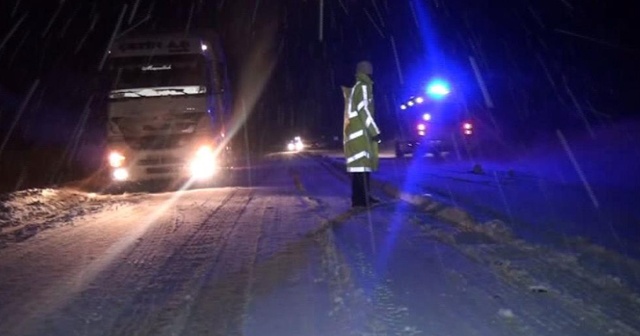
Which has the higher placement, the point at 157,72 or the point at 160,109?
the point at 157,72

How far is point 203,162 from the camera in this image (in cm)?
1686

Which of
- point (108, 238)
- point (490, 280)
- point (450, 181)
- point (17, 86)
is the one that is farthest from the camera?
point (17, 86)

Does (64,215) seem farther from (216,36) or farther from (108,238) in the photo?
(216,36)

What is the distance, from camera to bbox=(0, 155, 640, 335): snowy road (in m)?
4.71

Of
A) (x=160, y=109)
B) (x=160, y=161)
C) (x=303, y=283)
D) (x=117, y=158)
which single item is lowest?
(x=303, y=283)

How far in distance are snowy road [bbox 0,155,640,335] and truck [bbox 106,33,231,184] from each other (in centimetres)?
714

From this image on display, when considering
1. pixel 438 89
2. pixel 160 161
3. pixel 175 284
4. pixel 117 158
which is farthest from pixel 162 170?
pixel 438 89

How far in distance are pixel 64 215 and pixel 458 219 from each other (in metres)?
6.84

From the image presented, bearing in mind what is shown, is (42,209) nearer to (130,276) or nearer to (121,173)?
(121,173)

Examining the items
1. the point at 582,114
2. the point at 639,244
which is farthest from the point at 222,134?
the point at 582,114

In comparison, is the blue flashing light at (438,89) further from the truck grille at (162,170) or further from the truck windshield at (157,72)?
the truck grille at (162,170)

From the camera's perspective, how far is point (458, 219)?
29.2 feet

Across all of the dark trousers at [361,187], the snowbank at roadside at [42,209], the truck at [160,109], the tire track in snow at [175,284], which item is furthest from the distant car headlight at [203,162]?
the tire track in snow at [175,284]

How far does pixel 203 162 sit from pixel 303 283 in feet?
37.4
